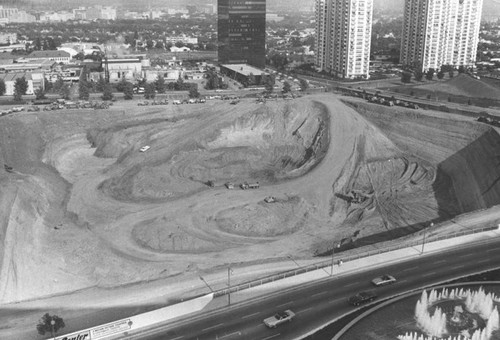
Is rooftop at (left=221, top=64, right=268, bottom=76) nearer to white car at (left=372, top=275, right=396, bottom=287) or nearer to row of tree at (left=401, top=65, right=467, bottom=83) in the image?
row of tree at (left=401, top=65, right=467, bottom=83)

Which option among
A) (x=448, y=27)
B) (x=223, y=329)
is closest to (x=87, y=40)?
(x=448, y=27)

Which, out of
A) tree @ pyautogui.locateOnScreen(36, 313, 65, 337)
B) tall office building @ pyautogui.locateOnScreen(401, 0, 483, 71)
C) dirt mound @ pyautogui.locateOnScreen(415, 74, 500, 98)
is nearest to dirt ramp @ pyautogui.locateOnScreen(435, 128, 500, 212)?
dirt mound @ pyautogui.locateOnScreen(415, 74, 500, 98)

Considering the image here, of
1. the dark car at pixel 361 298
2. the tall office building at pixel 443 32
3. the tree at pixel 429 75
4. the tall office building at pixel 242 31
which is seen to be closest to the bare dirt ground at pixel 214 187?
the dark car at pixel 361 298

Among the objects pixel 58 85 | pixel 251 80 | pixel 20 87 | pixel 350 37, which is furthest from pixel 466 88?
pixel 20 87

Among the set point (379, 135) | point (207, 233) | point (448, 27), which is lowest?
point (207, 233)

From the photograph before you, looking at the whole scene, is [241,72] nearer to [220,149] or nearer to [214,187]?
[220,149]

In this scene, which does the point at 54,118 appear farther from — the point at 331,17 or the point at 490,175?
the point at 331,17
